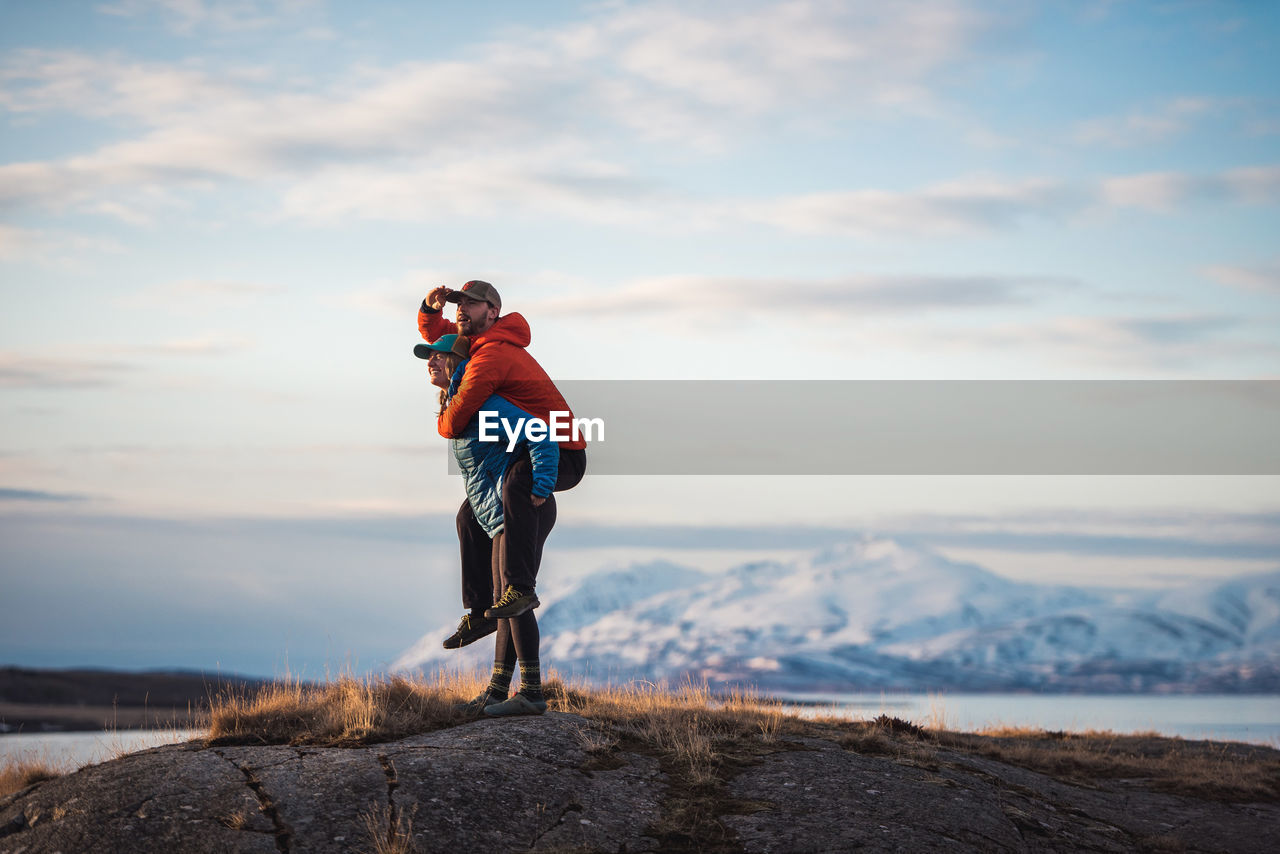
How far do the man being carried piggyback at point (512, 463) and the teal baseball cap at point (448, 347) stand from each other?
0.09 metres

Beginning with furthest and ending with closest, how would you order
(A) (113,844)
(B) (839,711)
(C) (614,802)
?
(B) (839,711)
(C) (614,802)
(A) (113,844)

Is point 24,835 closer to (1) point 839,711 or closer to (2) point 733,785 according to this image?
(2) point 733,785

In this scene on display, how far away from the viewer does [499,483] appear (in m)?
8.62

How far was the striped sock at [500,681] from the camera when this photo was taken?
30.0 feet

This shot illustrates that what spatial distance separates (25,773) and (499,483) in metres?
4.15

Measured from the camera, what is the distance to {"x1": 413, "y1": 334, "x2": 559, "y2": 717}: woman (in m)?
8.48

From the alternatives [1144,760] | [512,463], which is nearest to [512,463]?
[512,463]

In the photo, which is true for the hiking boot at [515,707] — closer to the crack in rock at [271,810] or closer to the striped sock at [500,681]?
the striped sock at [500,681]

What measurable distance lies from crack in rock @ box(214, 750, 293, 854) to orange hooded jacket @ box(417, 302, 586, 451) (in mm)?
2959

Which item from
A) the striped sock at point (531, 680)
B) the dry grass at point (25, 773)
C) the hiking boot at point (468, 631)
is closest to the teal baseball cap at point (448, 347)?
the hiking boot at point (468, 631)

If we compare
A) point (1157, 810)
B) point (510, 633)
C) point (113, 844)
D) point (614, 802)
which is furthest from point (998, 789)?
point (113, 844)

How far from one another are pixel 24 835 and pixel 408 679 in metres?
3.94

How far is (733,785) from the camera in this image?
796cm

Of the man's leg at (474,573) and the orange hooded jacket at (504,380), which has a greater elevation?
the orange hooded jacket at (504,380)
